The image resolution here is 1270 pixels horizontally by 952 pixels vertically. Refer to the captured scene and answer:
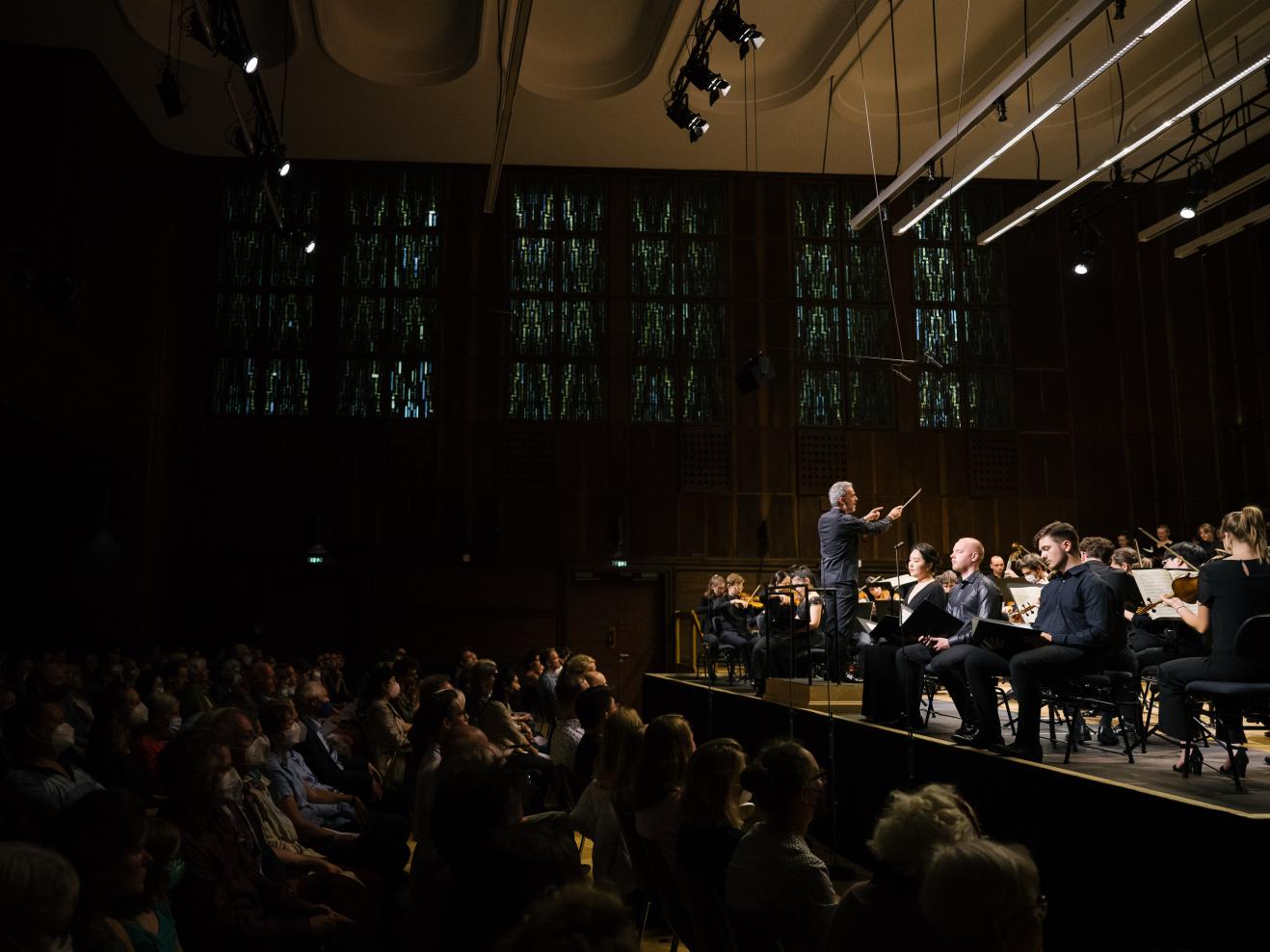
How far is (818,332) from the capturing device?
49.1 feet

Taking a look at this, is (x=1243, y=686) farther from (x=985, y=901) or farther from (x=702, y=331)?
(x=702, y=331)

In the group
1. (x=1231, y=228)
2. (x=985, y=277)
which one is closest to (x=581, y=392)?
(x=985, y=277)

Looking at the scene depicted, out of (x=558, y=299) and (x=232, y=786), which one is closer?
(x=232, y=786)

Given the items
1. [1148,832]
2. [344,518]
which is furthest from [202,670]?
[1148,832]

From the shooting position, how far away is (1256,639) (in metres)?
4.41

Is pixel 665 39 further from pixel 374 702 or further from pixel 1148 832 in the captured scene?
pixel 1148 832

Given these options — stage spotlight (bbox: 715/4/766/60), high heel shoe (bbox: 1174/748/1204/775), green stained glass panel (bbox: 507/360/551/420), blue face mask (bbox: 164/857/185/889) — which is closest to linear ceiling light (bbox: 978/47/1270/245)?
stage spotlight (bbox: 715/4/766/60)

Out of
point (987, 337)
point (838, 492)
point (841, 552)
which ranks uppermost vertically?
point (987, 337)

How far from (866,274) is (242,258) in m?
8.76

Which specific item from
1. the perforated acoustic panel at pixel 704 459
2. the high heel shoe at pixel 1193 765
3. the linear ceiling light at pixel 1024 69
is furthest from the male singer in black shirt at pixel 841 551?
the perforated acoustic panel at pixel 704 459

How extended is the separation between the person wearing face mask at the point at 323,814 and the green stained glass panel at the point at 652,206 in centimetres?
1096

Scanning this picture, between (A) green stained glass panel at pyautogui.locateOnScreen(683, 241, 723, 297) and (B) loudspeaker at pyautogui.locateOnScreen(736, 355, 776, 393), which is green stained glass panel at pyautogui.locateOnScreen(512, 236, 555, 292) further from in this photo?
(B) loudspeaker at pyautogui.locateOnScreen(736, 355, 776, 393)

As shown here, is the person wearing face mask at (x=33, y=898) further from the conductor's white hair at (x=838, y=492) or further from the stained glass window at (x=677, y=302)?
the stained glass window at (x=677, y=302)

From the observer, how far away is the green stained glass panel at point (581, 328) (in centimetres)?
1479
